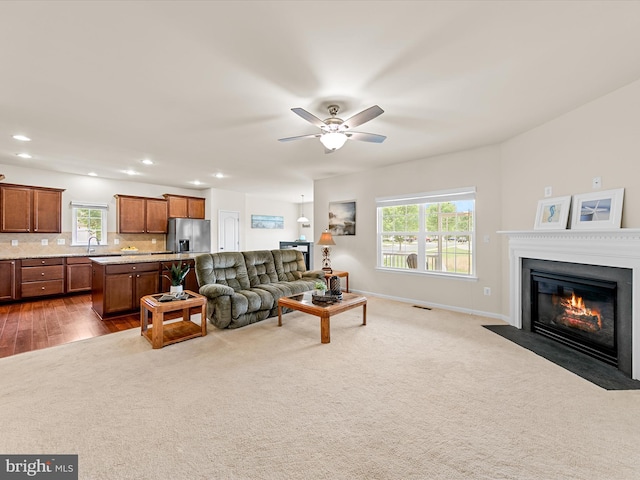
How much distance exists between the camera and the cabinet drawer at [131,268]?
411 centimetres

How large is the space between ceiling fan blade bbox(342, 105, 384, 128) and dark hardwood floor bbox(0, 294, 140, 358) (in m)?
3.82

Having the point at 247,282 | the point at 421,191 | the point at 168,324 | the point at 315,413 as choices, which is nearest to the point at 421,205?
the point at 421,191

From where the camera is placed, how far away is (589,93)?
269 cm

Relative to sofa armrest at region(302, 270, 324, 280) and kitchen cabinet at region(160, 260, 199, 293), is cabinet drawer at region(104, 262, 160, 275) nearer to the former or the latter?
kitchen cabinet at region(160, 260, 199, 293)

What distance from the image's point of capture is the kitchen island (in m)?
4.11

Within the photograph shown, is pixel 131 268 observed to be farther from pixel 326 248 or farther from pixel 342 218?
pixel 342 218

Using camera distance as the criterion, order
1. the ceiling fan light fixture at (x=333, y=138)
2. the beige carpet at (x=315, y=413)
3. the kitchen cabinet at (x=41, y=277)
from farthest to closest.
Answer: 1. the kitchen cabinet at (x=41, y=277)
2. the ceiling fan light fixture at (x=333, y=138)
3. the beige carpet at (x=315, y=413)

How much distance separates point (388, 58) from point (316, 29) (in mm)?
619

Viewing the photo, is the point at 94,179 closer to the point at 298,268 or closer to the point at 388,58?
the point at 298,268

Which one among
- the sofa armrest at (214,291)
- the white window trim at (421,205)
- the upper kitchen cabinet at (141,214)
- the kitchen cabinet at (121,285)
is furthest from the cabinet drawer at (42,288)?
the white window trim at (421,205)

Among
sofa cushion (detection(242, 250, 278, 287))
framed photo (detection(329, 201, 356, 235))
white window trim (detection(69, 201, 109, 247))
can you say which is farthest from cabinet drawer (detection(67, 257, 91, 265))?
framed photo (detection(329, 201, 356, 235))

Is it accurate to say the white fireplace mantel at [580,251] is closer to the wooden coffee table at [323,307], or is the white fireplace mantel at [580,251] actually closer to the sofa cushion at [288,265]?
the wooden coffee table at [323,307]

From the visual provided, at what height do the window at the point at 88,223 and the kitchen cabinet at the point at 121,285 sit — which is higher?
the window at the point at 88,223

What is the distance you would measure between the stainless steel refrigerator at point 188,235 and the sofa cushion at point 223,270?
11.2 feet
